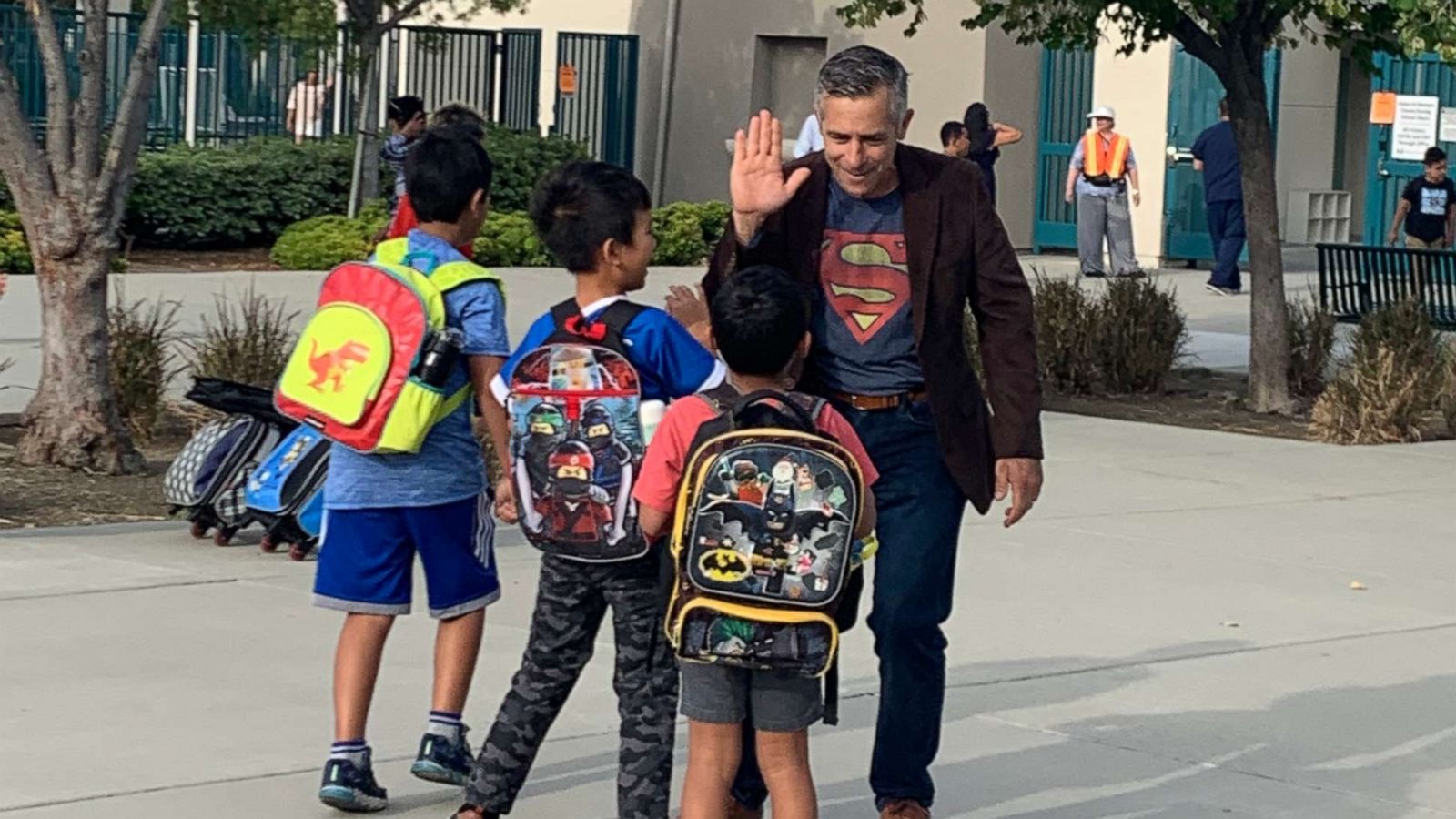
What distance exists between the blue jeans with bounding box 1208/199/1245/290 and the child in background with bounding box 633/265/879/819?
680 inches

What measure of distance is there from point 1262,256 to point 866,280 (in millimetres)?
9066

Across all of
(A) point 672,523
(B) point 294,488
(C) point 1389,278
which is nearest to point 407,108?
(B) point 294,488

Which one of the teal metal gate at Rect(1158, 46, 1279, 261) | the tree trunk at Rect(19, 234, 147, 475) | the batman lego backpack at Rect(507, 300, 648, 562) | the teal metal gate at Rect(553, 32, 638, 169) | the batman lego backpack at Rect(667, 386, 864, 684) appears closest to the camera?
the batman lego backpack at Rect(667, 386, 864, 684)

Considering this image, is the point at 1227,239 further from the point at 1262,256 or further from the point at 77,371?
the point at 77,371

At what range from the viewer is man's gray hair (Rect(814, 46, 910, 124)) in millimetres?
4648

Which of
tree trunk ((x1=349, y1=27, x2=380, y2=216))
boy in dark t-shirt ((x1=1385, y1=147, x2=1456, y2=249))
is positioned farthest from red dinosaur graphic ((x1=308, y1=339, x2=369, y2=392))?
tree trunk ((x1=349, y1=27, x2=380, y2=216))

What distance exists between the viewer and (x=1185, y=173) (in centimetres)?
2488

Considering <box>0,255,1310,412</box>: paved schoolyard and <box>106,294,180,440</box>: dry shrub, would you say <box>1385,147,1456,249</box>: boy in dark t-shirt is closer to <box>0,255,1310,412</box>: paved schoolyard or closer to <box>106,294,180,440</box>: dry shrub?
<box>0,255,1310,412</box>: paved schoolyard

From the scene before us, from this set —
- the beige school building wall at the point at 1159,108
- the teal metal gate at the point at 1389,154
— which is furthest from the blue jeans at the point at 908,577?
the teal metal gate at the point at 1389,154

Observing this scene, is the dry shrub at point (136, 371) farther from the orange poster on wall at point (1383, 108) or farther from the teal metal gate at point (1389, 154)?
the orange poster on wall at point (1383, 108)

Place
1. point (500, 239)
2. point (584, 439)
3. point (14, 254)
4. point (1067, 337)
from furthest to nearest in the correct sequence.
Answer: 1. point (500, 239)
2. point (14, 254)
3. point (1067, 337)
4. point (584, 439)

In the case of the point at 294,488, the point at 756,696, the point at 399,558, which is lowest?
the point at 294,488

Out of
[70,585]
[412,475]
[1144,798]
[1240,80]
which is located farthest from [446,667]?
[1240,80]

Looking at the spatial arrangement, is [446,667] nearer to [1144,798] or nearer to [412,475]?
[412,475]
